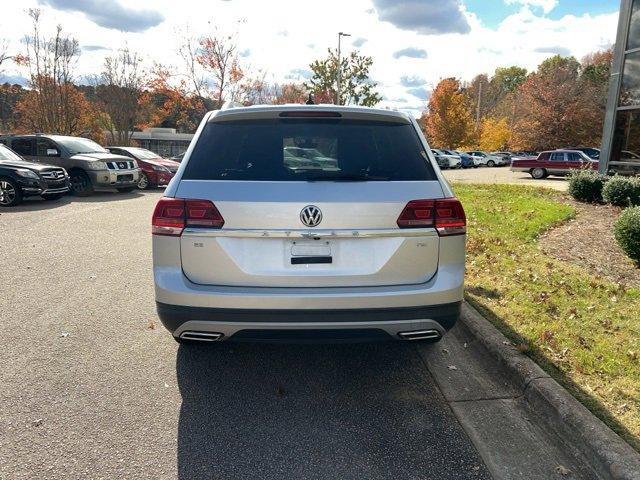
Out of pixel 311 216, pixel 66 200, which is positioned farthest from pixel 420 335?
pixel 66 200

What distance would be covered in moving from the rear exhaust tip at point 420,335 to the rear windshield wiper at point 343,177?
965 millimetres

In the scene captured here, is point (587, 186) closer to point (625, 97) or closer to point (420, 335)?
point (625, 97)

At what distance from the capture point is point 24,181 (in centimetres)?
1188

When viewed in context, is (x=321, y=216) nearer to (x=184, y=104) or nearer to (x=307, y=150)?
(x=307, y=150)

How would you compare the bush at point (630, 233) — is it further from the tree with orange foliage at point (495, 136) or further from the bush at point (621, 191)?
the tree with orange foliage at point (495, 136)

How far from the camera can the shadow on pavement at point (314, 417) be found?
258 cm

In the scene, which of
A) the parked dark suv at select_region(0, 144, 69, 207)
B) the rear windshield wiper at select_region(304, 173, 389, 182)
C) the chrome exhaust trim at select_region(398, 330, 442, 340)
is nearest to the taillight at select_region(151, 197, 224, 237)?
the rear windshield wiper at select_region(304, 173, 389, 182)

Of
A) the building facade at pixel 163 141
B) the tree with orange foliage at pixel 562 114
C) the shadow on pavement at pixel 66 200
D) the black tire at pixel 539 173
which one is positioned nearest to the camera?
the shadow on pavement at pixel 66 200

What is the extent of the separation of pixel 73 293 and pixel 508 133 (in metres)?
64.8

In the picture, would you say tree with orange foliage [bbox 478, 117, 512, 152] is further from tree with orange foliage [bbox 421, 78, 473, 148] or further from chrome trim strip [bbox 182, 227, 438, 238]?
chrome trim strip [bbox 182, 227, 438, 238]

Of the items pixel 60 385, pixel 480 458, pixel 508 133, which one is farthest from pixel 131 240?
pixel 508 133

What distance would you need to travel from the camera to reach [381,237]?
2.89 meters

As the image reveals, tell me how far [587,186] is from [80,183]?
14.5 metres

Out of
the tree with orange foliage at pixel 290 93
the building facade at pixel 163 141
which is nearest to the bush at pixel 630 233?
the tree with orange foliage at pixel 290 93
